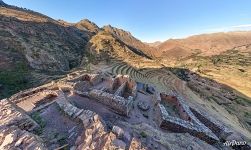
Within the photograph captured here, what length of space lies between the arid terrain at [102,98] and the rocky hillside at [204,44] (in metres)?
22.7

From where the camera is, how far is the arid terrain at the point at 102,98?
8.08m

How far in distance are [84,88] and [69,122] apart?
618cm

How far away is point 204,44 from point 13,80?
82406 millimetres

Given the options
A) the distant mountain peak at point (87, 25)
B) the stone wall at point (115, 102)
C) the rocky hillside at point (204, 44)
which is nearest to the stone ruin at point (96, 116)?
the stone wall at point (115, 102)

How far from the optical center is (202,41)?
9769 cm

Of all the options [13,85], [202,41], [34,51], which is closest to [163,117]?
[13,85]

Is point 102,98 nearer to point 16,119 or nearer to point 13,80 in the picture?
point 16,119

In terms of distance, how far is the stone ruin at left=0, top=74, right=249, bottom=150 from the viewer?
23.7 ft

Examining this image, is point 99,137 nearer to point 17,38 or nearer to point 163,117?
point 163,117

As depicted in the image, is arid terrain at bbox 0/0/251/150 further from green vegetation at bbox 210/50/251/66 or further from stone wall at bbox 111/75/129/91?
green vegetation at bbox 210/50/251/66

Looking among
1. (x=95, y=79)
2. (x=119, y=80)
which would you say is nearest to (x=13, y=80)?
(x=95, y=79)

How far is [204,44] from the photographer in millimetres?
93500

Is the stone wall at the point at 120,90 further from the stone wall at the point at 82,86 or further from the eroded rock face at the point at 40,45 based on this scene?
the eroded rock face at the point at 40,45

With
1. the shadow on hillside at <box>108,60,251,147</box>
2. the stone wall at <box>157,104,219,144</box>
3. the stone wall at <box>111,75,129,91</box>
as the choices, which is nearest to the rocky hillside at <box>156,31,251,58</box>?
the shadow on hillside at <box>108,60,251,147</box>
